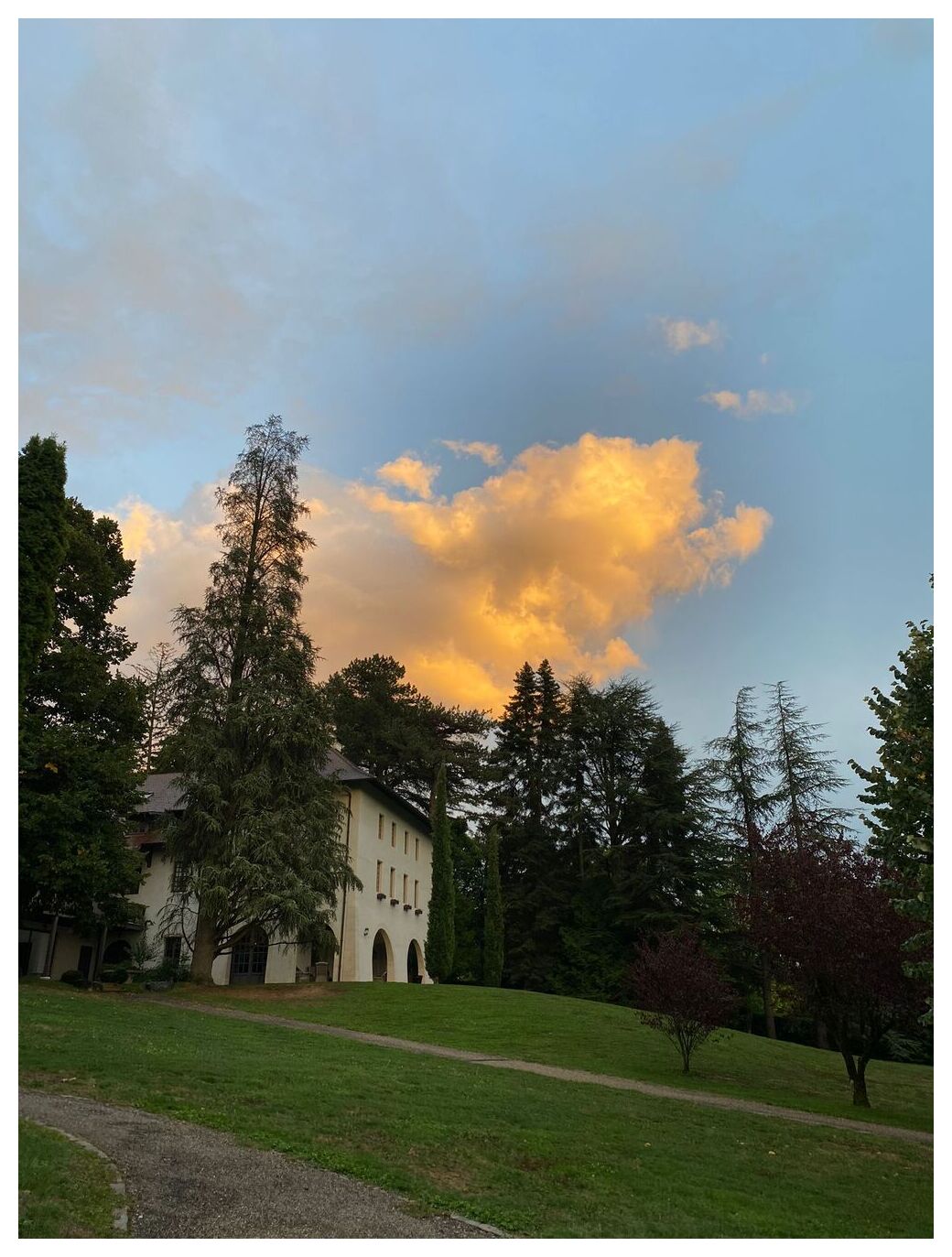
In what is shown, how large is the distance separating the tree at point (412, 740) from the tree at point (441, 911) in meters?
11.9

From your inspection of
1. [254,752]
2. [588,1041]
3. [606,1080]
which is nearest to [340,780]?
[254,752]

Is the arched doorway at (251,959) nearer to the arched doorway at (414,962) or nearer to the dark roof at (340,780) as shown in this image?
the dark roof at (340,780)

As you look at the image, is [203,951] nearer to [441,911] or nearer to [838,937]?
[441,911]

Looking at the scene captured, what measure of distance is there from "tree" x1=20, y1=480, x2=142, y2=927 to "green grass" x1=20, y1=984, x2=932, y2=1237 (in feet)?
28.2

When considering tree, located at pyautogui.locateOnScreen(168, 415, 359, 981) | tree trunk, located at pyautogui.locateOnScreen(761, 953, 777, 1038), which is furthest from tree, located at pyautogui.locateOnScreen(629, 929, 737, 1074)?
tree trunk, located at pyautogui.locateOnScreen(761, 953, 777, 1038)

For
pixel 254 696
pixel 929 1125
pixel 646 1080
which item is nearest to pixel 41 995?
pixel 254 696

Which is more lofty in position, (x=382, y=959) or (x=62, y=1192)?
(x=62, y=1192)

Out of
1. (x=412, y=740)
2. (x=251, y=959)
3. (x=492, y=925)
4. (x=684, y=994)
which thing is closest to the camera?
(x=684, y=994)

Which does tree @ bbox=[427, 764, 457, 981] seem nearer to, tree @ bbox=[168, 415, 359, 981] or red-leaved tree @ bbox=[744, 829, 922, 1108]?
tree @ bbox=[168, 415, 359, 981]

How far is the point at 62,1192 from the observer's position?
7090mm

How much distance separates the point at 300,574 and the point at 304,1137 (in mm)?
24477

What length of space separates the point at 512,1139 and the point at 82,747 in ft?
63.0

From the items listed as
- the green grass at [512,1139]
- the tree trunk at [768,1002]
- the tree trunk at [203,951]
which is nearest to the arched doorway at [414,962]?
the tree trunk at [203,951]

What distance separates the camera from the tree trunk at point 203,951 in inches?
1111
